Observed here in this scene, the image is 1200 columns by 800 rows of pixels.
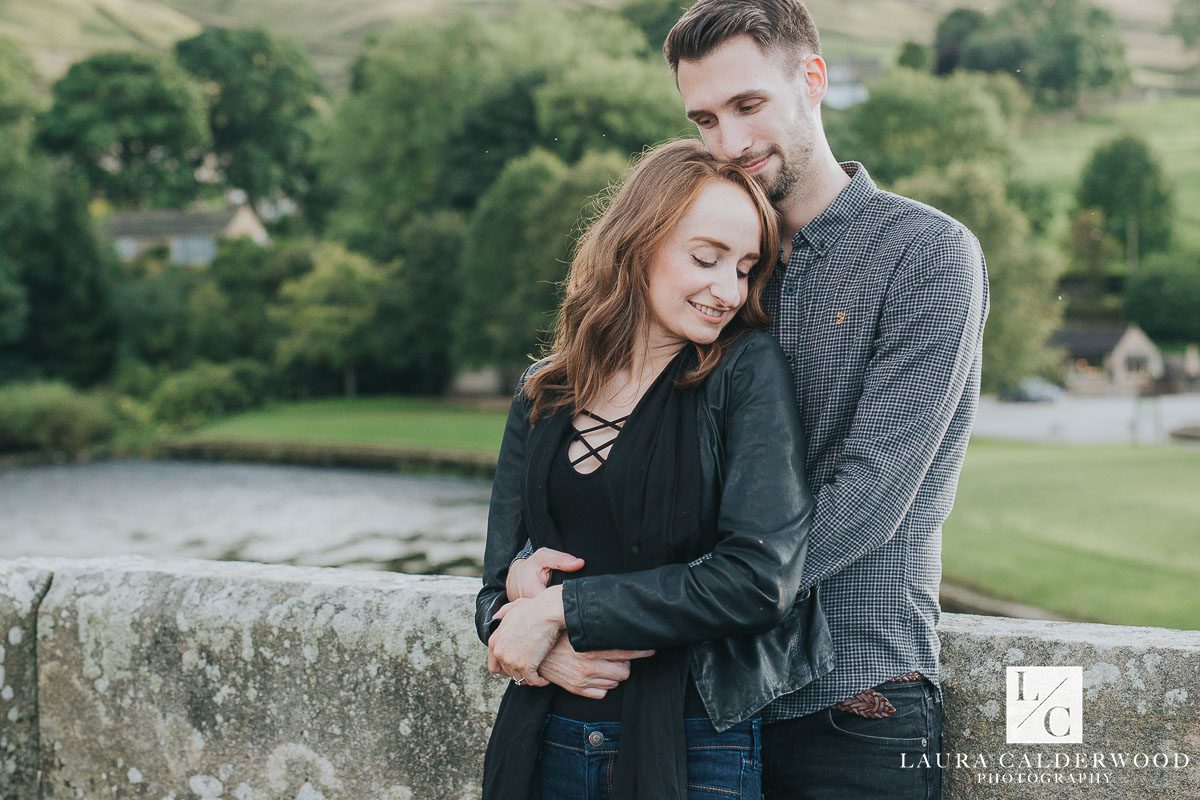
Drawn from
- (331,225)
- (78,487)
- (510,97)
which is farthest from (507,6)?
(78,487)

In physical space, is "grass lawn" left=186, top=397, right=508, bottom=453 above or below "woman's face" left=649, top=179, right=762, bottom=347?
below

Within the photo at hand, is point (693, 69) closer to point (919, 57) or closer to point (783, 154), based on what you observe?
point (783, 154)

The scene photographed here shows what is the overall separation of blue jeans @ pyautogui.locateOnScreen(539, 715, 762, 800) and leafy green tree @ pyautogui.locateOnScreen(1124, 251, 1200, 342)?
57.0m

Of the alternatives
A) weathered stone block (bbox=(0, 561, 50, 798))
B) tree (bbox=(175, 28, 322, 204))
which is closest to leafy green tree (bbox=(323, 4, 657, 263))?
tree (bbox=(175, 28, 322, 204))

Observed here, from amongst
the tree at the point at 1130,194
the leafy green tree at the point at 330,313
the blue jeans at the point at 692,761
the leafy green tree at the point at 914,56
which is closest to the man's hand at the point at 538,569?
the blue jeans at the point at 692,761

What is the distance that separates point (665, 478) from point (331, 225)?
58790 millimetres

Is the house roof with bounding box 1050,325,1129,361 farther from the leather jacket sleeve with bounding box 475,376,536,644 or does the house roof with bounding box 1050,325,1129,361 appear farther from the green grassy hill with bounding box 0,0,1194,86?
the leather jacket sleeve with bounding box 475,376,536,644

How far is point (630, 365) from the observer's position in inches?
81.6

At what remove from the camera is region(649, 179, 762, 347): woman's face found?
1972mm

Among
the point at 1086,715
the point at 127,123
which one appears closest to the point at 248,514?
the point at 1086,715

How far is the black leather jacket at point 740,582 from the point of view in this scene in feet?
5.85

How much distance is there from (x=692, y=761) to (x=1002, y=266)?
34657 millimetres

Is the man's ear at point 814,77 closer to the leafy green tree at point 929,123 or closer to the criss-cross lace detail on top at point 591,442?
the criss-cross lace detail on top at point 591,442

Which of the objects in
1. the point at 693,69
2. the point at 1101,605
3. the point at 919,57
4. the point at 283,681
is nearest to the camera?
the point at 693,69
